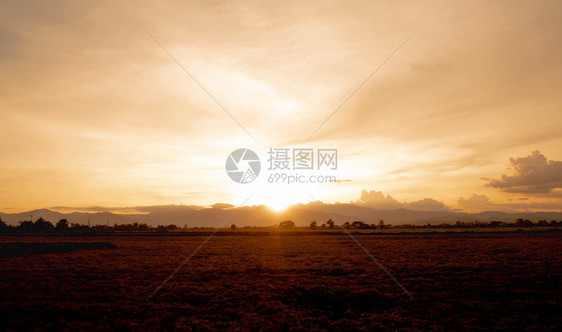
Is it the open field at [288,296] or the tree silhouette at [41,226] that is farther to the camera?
the tree silhouette at [41,226]

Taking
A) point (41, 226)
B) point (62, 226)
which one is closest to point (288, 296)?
point (62, 226)

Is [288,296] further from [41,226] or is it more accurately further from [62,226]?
[41,226]

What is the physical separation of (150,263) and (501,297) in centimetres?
3633

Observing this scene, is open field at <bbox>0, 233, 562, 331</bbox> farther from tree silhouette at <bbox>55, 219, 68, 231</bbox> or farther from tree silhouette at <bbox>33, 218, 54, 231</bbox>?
tree silhouette at <bbox>33, 218, 54, 231</bbox>

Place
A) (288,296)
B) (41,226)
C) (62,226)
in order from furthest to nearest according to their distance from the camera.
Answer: (62,226) < (41,226) < (288,296)

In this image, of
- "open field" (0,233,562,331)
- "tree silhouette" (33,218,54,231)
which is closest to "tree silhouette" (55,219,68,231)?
"tree silhouette" (33,218,54,231)

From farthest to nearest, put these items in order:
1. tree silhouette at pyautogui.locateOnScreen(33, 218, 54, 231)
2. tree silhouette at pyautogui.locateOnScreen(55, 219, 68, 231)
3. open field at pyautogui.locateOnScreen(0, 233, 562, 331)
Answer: tree silhouette at pyautogui.locateOnScreen(55, 219, 68, 231) < tree silhouette at pyautogui.locateOnScreen(33, 218, 54, 231) < open field at pyautogui.locateOnScreen(0, 233, 562, 331)

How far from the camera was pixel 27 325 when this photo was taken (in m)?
17.4

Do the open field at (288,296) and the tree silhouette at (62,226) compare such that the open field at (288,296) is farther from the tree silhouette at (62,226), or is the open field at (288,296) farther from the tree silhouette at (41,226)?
the tree silhouette at (41,226)

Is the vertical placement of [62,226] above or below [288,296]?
below

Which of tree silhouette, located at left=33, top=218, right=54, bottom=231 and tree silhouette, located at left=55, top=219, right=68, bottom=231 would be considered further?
tree silhouette, located at left=55, top=219, right=68, bottom=231

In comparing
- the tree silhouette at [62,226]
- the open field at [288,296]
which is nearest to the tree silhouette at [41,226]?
the tree silhouette at [62,226]

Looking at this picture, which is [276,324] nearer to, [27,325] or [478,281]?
[27,325]

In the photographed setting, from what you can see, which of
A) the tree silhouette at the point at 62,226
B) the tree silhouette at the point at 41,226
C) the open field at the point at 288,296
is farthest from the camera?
the tree silhouette at the point at 62,226
